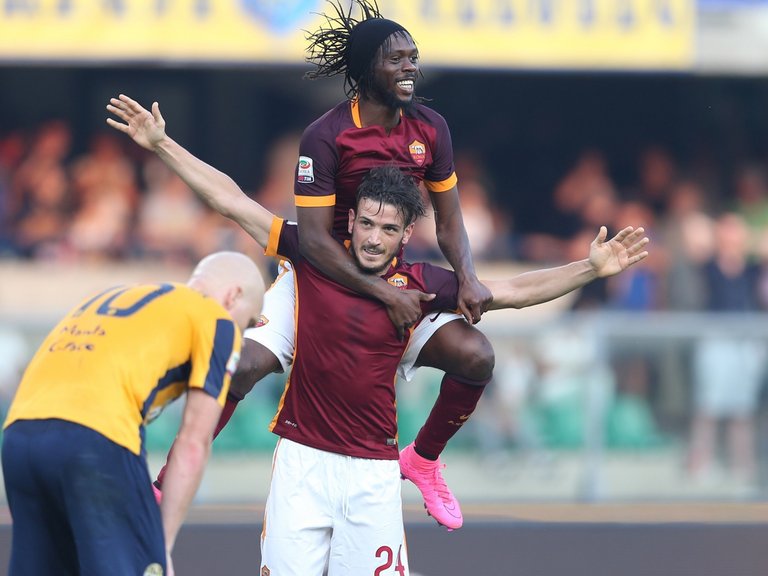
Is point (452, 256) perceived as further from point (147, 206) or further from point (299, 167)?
point (147, 206)

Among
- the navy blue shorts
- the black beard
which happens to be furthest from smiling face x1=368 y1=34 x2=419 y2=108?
the navy blue shorts

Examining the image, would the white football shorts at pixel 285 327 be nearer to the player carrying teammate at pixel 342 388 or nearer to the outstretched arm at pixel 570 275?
the player carrying teammate at pixel 342 388

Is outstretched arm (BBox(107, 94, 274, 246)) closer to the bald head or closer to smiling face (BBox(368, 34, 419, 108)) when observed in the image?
smiling face (BBox(368, 34, 419, 108))

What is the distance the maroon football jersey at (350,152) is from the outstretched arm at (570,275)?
0.56m

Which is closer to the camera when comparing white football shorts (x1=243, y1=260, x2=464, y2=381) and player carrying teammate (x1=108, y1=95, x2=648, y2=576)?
player carrying teammate (x1=108, y1=95, x2=648, y2=576)

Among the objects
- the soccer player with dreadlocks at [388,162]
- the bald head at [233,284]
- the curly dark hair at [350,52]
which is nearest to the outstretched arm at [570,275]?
the soccer player with dreadlocks at [388,162]

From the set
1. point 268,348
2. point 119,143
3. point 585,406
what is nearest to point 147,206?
point 119,143

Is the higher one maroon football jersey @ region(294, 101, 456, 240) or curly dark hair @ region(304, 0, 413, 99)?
curly dark hair @ region(304, 0, 413, 99)

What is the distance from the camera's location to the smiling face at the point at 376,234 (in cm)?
502

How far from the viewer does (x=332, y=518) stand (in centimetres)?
514

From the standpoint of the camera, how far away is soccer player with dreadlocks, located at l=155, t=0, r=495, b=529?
5098 millimetres

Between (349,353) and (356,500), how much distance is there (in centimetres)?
54

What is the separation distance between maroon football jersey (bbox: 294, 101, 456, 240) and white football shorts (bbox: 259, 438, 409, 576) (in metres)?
0.89

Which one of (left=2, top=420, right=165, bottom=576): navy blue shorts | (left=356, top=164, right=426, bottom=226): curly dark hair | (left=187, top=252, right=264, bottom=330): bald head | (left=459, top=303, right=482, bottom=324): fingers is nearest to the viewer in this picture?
(left=2, top=420, right=165, bottom=576): navy blue shorts
